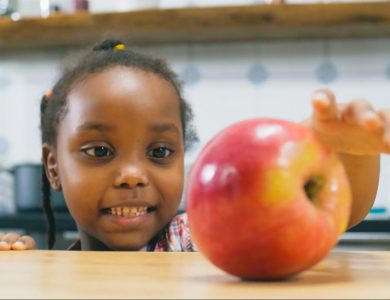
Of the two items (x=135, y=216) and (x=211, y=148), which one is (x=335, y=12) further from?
(x=211, y=148)

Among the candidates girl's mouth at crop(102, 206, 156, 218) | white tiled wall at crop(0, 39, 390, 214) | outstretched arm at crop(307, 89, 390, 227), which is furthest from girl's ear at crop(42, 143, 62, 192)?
white tiled wall at crop(0, 39, 390, 214)

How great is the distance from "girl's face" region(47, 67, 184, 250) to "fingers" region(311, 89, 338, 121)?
27.6 inches

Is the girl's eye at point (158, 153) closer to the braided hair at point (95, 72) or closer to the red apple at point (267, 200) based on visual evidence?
the braided hair at point (95, 72)

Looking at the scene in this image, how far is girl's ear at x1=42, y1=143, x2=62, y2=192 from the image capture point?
1.42m

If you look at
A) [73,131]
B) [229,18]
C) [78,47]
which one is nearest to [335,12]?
[229,18]

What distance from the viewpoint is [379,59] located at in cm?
243

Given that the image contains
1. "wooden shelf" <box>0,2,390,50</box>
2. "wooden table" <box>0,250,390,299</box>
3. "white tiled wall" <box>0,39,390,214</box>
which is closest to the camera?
"wooden table" <box>0,250,390,299</box>

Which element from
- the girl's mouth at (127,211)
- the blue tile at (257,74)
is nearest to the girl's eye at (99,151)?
the girl's mouth at (127,211)

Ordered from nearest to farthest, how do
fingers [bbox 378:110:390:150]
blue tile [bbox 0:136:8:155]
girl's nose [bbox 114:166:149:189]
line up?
1. fingers [bbox 378:110:390:150]
2. girl's nose [bbox 114:166:149:189]
3. blue tile [bbox 0:136:8:155]

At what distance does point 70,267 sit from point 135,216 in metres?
0.66

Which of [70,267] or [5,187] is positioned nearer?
[70,267]

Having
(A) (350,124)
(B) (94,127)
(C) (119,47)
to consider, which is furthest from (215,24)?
(A) (350,124)

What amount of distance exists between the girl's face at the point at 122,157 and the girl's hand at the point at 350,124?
665mm

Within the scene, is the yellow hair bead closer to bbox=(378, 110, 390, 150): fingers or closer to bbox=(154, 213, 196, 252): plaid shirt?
bbox=(154, 213, 196, 252): plaid shirt
